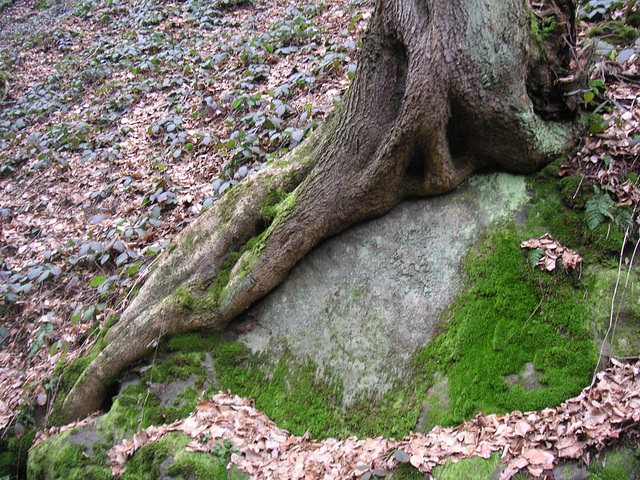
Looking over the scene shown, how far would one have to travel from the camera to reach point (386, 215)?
3.63 m

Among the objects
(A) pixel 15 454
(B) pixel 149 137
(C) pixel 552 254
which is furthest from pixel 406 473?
(B) pixel 149 137

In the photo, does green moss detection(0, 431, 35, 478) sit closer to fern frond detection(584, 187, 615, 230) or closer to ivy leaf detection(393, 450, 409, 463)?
ivy leaf detection(393, 450, 409, 463)

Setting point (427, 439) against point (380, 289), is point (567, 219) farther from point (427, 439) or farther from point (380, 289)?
point (427, 439)

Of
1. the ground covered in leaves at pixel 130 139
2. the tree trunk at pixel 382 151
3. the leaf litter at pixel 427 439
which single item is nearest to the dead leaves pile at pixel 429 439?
the leaf litter at pixel 427 439

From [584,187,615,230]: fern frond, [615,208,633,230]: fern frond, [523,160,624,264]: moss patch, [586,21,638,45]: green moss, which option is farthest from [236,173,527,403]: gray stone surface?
[586,21,638,45]: green moss

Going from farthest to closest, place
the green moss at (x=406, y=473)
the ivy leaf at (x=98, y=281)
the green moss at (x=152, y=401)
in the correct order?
the ivy leaf at (x=98, y=281) < the green moss at (x=152, y=401) < the green moss at (x=406, y=473)

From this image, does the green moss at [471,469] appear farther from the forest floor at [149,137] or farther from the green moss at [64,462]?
the green moss at [64,462]

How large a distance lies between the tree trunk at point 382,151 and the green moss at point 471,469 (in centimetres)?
196

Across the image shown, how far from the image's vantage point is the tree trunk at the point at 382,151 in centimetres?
302

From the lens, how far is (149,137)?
7.33 metres

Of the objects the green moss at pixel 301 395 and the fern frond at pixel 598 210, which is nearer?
the fern frond at pixel 598 210

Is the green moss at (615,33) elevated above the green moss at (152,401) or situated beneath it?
elevated above

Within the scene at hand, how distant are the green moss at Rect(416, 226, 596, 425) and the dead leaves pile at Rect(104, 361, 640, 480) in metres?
0.12

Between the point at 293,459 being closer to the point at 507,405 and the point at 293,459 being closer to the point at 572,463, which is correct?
the point at 507,405
